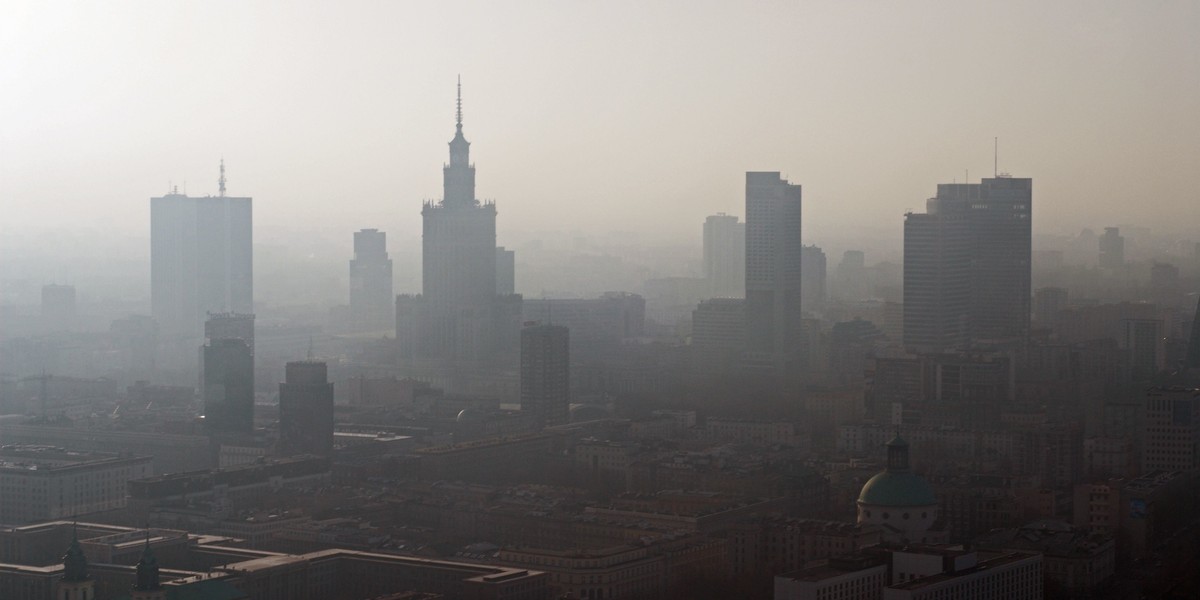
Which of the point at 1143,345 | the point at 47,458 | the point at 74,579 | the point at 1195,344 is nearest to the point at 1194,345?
the point at 1195,344

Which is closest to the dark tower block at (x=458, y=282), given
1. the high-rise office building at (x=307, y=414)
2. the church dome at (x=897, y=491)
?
the high-rise office building at (x=307, y=414)

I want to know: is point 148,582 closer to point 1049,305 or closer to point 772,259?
point 1049,305

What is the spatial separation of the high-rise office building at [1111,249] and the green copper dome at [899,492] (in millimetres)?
12991

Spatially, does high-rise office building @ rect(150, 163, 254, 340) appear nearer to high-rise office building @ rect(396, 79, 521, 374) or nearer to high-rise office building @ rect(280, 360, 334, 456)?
high-rise office building @ rect(396, 79, 521, 374)

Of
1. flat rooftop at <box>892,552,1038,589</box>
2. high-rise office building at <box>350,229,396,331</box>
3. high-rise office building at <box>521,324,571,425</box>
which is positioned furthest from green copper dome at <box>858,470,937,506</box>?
high-rise office building at <box>350,229,396,331</box>

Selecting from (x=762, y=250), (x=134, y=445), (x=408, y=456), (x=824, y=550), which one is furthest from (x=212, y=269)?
(x=824, y=550)

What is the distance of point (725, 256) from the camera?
48156 mm

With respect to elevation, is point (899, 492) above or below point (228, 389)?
below

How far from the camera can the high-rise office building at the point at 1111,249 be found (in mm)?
33156

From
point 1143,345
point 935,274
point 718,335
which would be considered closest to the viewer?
point 1143,345

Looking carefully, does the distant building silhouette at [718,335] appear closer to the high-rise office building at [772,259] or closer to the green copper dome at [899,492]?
the high-rise office building at [772,259]

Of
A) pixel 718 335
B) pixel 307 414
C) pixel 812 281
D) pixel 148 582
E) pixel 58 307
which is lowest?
pixel 148 582

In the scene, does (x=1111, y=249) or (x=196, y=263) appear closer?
(x=1111, y=249)

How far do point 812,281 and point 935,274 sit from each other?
4.55 m
